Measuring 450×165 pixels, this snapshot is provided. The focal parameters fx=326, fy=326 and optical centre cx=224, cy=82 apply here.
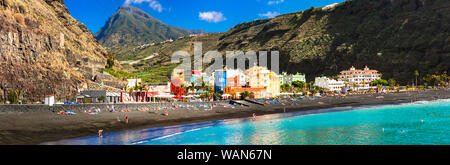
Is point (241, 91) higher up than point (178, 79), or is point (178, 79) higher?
point (178, 79)

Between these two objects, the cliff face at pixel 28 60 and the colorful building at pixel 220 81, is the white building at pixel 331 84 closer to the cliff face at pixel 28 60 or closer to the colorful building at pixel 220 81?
the colorful building at pixel 220 81

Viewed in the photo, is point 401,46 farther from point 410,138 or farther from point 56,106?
point 56,106

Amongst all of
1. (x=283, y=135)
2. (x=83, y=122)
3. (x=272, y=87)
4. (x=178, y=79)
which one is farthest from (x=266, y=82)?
(x=83, y=122)

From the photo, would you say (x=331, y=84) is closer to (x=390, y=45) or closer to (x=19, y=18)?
(x=390, y=45)

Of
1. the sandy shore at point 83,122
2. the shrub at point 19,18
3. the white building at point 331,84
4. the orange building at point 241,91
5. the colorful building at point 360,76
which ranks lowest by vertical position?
the sandy shore at point 83,122

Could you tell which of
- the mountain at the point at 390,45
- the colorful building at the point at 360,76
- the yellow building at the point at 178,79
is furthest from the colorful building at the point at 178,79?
the mountain at the point at 390,45

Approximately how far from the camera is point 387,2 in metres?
196

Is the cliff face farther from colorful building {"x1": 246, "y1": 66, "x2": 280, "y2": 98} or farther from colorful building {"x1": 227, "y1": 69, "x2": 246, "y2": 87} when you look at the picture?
colorful building {"x1": 246, "y1": 66, "x2": 280, "y2": 98}

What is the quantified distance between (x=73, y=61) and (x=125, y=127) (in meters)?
51.8

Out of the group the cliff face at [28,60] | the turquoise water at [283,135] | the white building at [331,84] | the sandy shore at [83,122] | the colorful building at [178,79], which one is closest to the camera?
the sandy shore at [83,122]

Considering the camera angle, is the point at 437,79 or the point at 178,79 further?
the point at 437,79

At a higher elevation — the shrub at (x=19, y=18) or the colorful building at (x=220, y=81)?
the shrub at (x=19, y=18)

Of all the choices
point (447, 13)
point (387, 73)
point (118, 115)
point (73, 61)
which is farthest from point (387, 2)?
point (118, 115)

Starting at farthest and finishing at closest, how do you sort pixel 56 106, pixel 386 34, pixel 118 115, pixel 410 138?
pixel 386 34
pixel 118 115
pixel 56 106
pixel 410 138
